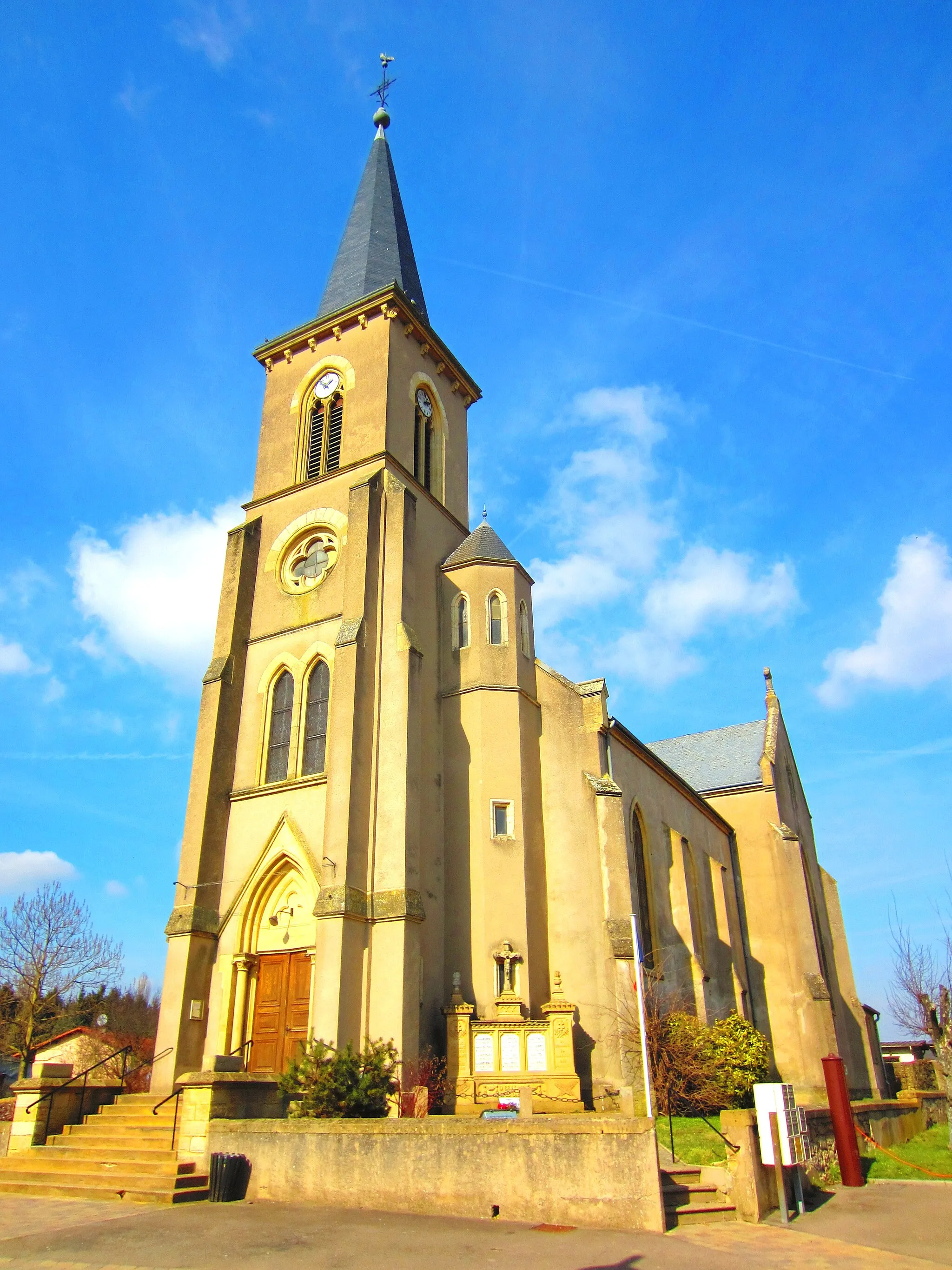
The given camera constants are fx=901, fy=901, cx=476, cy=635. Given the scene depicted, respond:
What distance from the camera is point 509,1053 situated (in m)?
17.5

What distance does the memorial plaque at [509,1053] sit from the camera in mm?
17312

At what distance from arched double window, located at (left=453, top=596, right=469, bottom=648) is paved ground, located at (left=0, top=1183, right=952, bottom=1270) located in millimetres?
13302

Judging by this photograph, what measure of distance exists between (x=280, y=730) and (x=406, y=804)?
196 inches

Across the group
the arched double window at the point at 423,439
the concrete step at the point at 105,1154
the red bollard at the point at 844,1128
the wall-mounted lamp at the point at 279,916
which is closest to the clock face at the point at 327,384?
the arched double window at the point at 423,439

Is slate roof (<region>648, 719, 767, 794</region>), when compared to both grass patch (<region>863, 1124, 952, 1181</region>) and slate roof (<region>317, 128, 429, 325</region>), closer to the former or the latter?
A: grass patch (<region>863, 1124, 952, 1181</region>)

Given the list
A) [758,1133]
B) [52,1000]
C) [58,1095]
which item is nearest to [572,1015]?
[758,1133]

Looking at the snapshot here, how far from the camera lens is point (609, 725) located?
22.4m

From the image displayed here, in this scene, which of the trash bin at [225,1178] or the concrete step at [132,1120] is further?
the concrete step at [132,1120]

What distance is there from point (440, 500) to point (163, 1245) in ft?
66.0

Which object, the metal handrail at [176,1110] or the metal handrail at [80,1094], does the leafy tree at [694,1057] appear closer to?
the metal handrail at [176,1110]

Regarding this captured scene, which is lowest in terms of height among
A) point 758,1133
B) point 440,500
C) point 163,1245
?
point 163,1245

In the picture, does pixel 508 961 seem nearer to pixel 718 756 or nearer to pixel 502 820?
pixel 502 820

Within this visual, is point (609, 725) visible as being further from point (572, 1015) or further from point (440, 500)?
point (440, 500)

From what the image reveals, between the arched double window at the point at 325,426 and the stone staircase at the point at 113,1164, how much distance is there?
16.1m
